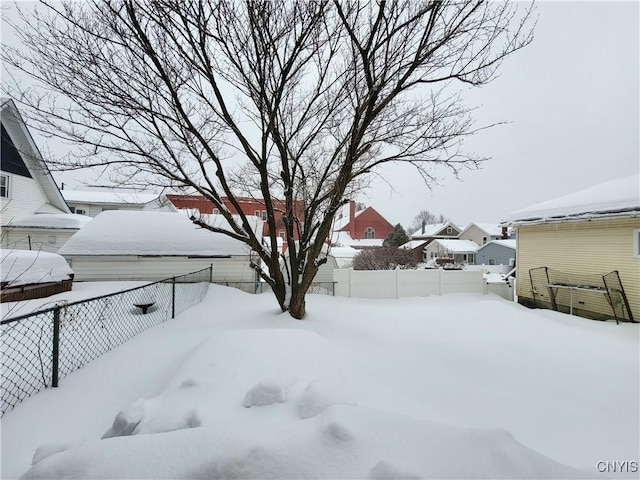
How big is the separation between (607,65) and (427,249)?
29983 mm

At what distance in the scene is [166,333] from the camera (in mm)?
4703

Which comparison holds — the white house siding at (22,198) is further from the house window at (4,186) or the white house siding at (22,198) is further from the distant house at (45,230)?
the distant house at (45,230)

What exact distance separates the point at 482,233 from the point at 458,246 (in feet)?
14.9

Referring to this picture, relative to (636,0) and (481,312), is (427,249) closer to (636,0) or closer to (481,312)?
(481,312)

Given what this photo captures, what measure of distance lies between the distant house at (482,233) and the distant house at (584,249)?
22919 millimetres

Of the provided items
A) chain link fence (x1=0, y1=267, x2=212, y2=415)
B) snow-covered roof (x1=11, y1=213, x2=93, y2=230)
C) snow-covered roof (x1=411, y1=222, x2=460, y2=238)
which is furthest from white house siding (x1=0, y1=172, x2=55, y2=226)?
snow-covered roof (x1=411, y1=222, x2=460, y2=238)

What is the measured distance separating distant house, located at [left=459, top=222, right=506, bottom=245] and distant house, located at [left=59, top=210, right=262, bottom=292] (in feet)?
97.1

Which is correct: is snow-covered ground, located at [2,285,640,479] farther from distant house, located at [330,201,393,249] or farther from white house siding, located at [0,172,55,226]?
distant house, located at [330,201,393,249]

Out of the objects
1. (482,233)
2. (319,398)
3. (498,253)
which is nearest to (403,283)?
(319,398)

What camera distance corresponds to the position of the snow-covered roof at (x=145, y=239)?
33.0 feet

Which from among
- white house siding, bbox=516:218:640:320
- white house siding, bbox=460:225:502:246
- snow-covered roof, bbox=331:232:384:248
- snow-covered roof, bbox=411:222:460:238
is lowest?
white house siding, bbox=516:218:640:320

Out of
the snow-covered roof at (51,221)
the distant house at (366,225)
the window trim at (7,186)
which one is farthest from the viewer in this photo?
the distant house at (366,225)

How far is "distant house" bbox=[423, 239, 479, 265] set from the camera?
3044 cm

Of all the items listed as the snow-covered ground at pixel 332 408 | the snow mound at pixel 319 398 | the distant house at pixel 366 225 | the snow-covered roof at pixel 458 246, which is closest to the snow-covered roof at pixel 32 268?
the snow-covered ground at pixel 332 408
